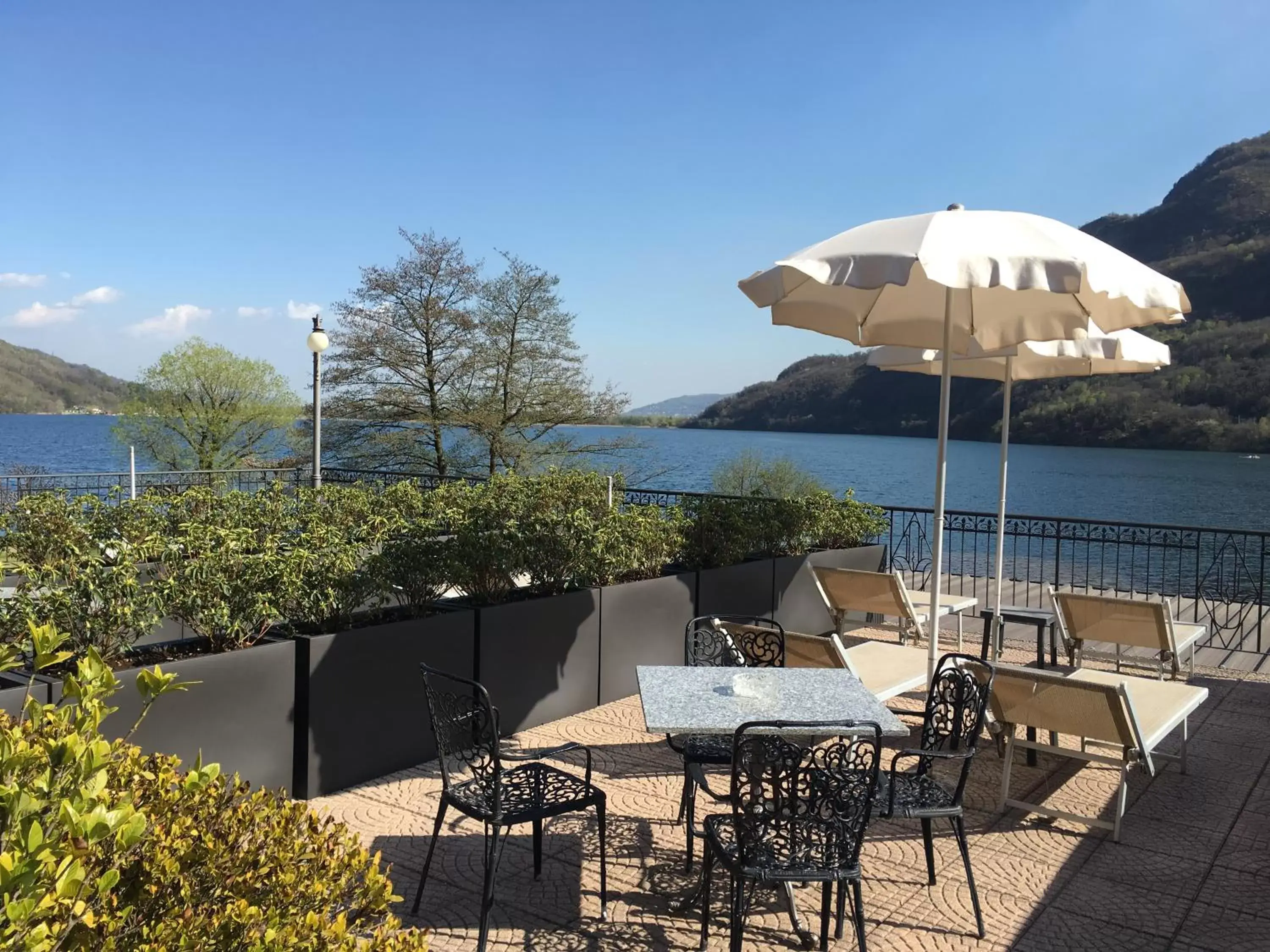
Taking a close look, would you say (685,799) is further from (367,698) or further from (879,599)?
(879,599)

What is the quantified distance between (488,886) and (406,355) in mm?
18365

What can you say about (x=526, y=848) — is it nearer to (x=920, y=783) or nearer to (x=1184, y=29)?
(x=920, y=783)

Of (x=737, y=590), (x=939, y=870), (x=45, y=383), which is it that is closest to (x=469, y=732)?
(x=939, y=870)

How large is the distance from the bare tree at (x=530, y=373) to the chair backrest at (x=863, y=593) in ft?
46.2

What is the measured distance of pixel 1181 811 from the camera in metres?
4.35

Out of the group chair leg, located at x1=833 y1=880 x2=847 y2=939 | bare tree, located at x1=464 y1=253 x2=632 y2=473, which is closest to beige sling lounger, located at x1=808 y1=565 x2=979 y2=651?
chair leg, located at x1=833 y1=880 x2=847 y2=939

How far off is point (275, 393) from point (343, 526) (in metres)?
15.4

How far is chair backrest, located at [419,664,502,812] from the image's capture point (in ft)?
10.0

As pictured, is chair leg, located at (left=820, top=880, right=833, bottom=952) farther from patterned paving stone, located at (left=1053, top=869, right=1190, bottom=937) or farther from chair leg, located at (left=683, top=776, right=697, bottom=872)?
patterned paving stone, located at (left=1053, top=869, right=1190, bottom=937)

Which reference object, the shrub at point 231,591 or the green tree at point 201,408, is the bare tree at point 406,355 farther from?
the shrub at point 231,591

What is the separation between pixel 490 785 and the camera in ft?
10.4

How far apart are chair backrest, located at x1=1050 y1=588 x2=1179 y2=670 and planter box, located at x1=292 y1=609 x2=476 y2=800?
4.06 metres

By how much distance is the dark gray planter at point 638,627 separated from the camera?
19.0 feet

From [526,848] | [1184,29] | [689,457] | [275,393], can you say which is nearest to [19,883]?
[526,848]
